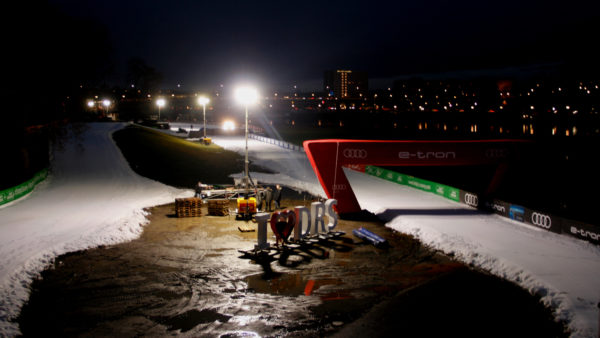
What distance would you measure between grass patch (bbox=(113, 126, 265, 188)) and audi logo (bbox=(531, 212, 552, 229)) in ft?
69.9


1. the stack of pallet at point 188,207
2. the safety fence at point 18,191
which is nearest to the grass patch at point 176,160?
the safety fence at point 18,191

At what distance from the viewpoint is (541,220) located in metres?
19.0

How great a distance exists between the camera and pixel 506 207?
21375 mm

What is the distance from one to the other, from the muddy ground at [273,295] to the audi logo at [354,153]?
19.7 ft

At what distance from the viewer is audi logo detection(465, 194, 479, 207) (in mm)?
23812

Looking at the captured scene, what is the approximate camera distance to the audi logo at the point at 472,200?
23812 mm

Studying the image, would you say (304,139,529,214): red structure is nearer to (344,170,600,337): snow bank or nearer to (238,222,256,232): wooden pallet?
(344,170,600,337): snow bank

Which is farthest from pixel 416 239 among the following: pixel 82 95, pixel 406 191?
pixel 82 95

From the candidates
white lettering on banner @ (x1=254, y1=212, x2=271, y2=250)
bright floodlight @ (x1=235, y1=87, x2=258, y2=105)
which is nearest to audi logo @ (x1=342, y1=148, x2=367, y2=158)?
bright floodlight @ (x1=235, y1=87, x2=258, y2=105)

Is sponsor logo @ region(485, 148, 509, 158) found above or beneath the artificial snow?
above

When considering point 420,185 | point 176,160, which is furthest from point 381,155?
point 176,160

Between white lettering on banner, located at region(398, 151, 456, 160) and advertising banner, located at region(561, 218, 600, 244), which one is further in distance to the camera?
white lettering on banner, located at region(398, 151, 456, 160)

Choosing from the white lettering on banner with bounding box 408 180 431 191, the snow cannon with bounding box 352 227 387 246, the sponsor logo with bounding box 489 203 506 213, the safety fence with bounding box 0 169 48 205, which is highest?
the safety fence with bounding box 0 169 48 205

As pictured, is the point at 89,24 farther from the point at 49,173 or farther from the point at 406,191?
the point at 406,191
